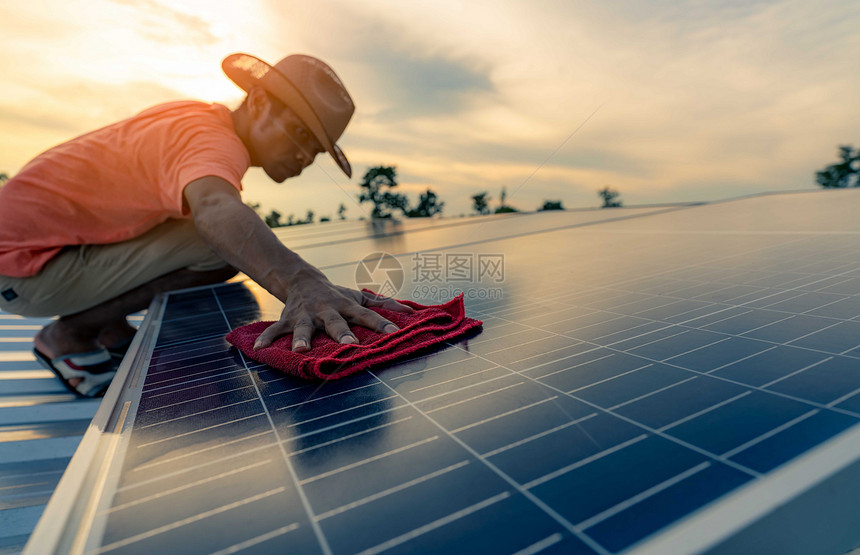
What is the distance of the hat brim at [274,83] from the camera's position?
2.35m

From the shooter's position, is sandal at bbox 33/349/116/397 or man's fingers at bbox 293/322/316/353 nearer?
man's fingers at bbox 293/322/316/353

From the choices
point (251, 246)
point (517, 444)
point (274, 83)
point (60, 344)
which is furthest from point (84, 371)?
point (517, 444)

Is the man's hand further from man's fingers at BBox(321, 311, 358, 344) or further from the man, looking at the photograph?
the man

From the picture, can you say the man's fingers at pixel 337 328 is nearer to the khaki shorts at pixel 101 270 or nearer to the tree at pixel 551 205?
the khaki shorts at pixel 101 270

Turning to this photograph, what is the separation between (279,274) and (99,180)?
1434 millimetres

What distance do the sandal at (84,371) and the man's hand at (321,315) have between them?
1.66m

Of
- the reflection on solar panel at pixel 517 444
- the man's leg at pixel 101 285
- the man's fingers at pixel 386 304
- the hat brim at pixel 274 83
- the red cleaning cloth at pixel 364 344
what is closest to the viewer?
the reflection on solar panel at pixel 517 444

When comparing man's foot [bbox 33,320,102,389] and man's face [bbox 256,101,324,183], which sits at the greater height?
man's face [bbox 256,101,324,183]

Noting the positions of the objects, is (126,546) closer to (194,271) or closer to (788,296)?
(788,296)

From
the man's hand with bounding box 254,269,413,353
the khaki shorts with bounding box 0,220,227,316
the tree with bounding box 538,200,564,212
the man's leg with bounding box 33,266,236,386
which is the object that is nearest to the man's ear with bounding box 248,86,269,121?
the khaki shorts with bounding box 0,220,227,316

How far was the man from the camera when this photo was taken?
219cm

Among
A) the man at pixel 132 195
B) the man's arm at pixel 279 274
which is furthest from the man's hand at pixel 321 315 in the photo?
the man at pixel 132 195

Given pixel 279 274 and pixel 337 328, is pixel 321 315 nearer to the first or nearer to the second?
pixel 337 328

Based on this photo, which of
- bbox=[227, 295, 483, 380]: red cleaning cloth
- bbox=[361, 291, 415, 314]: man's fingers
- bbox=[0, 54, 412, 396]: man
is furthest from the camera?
bbox=[0, 54, 412, 396]: man
